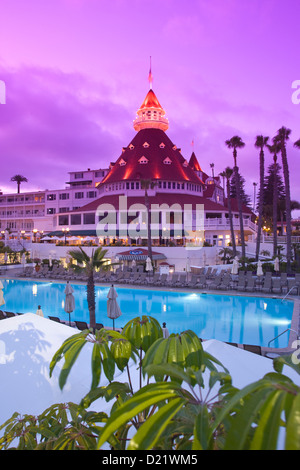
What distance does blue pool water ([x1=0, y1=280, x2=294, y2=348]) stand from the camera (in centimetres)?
1518

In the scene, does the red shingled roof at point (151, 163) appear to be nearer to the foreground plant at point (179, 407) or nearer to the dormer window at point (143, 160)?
the dormer window at point (143, 160)

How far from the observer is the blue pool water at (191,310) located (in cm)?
1518

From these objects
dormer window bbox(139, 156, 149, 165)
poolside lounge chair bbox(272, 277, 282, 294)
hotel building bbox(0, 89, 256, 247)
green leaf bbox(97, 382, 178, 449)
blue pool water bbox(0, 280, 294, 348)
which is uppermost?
dormer window bbox(139, 156, 149, 165)

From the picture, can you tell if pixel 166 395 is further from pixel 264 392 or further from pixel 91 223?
pixel 91 223

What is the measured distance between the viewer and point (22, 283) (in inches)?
1149

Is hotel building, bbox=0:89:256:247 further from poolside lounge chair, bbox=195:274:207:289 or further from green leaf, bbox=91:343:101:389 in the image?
green leaf, bbox=91:343:101:389

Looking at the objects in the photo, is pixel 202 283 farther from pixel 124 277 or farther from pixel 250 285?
pixel 124 277

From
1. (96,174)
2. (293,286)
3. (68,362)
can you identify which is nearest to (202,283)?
(293,286)

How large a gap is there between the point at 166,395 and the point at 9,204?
7101cm

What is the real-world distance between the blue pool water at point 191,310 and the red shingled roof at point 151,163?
23.4m

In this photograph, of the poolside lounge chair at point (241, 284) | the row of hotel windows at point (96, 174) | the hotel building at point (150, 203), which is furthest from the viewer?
the row of hotel windows at point (96, 174)

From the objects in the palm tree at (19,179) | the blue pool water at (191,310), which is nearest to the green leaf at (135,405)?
the blue pool water at (191,310)

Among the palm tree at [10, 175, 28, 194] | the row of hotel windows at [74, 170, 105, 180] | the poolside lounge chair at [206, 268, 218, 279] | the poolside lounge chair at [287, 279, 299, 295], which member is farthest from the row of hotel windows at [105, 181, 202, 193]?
the palm tree at [10, 175, 28, 194]

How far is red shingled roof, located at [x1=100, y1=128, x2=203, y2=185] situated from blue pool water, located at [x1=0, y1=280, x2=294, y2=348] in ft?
76.7
